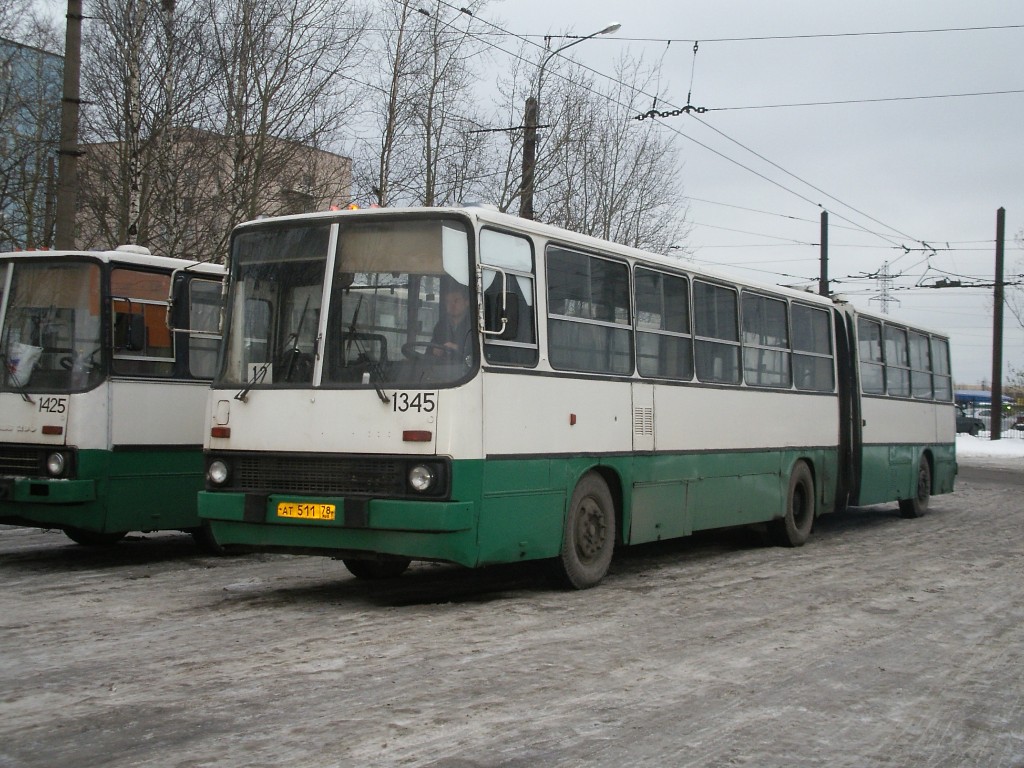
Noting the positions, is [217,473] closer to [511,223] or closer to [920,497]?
[511,223]

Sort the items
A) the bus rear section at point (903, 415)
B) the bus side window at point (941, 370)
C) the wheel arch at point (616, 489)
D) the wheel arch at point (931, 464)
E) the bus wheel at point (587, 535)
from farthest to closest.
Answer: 1. the bus side window at point (941, 370)
2. the wheel arch at point (931, 464)
3. the bus rear section at point (903, 415)
4. the wheel arch at point (616, 489)
5. the bus wheel at point (587, 535)

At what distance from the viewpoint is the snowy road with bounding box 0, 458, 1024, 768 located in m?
5.40

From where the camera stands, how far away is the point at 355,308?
898 cm

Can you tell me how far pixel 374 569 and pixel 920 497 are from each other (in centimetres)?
1146

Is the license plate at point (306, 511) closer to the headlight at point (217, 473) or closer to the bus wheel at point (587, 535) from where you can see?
the headlight at point (217, 473)

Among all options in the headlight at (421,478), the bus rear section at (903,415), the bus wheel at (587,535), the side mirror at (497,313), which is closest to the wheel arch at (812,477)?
the bus rear section at (903,415)

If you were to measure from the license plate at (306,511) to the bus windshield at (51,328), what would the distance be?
10.2 ft

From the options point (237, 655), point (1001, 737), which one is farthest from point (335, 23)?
point (1001, 737)

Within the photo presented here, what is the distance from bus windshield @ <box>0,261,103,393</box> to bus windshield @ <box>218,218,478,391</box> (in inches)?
87.1

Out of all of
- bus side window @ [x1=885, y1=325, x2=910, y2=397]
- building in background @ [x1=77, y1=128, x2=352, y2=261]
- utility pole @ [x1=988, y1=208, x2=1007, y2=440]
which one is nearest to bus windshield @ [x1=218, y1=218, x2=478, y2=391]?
bus side window @ [x1=885, y1=325, x2=910, y2=397]

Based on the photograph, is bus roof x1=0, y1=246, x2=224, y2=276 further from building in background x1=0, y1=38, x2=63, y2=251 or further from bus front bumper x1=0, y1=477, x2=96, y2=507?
building in background x1=0, y1=38, x2=63, y2=251

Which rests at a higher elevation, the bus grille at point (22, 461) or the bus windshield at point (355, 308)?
the bus windshield at point (355, 308)

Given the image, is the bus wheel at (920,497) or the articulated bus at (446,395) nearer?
the articulated bus at (446,395)

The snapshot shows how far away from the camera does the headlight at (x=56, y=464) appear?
1082 cm
